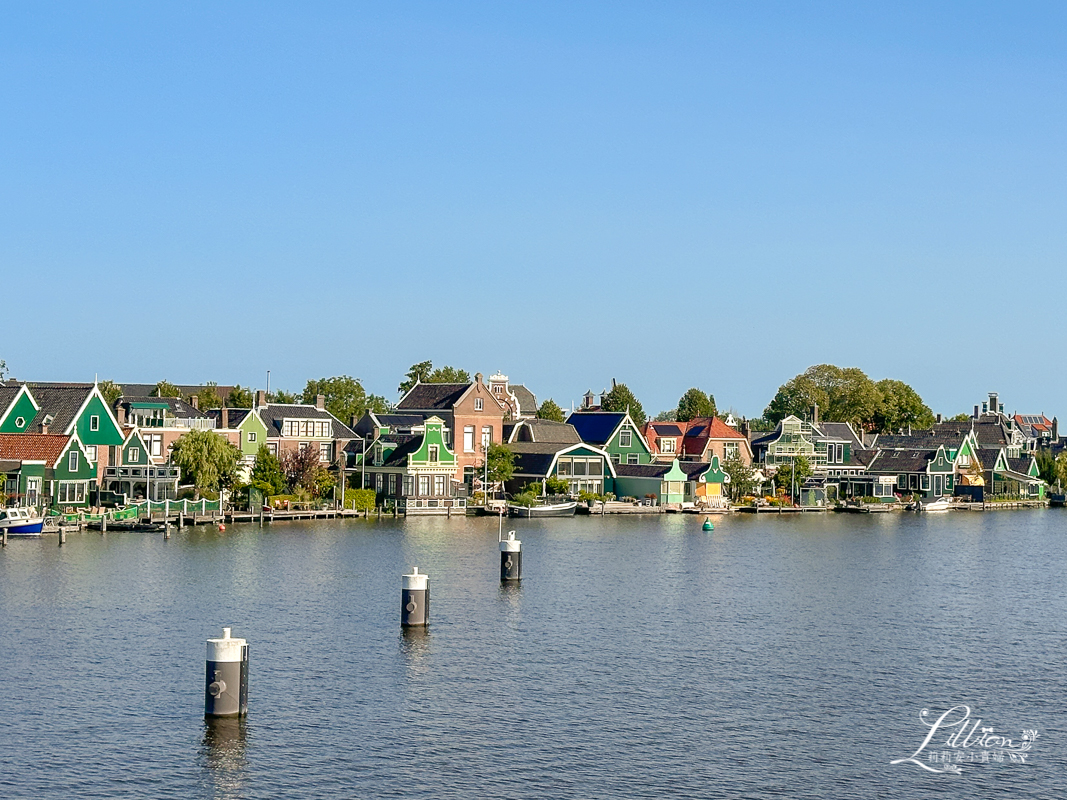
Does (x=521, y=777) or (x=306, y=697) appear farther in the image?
(x=306, y=697)

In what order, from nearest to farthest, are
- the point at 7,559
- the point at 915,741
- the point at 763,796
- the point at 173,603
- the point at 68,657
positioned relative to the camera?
the point at 763,796
the point at 915,741
the point at 68,657
the point at 173,603
the point at 7,559

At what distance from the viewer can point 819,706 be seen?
37.4 metres

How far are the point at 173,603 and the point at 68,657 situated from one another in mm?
10661

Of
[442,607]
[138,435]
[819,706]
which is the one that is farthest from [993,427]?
[819,706]

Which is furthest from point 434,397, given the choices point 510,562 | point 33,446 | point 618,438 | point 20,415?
point 510,562

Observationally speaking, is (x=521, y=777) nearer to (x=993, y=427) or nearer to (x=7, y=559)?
(x=7, y=559)

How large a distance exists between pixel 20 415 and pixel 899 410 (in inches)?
4536

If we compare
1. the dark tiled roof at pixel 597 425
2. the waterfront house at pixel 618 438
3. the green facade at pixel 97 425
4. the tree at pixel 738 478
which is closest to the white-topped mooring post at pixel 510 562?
the green facade at pixel 97 425

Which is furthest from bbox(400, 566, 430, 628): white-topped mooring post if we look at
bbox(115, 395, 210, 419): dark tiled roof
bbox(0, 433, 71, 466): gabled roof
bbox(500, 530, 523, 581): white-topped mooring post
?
bbox(115, 395, 210, 419): dark tiled roof

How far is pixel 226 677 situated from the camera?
111ft

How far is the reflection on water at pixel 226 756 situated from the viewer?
96.0 ft

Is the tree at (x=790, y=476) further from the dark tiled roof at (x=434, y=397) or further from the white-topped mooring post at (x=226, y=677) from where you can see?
the white-topped mooring post at (x=226, y=677)

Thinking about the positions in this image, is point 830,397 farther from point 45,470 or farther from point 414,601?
point 414,601

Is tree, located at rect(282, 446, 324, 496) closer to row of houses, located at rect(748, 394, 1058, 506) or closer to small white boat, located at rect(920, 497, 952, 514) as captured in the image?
row of houses, located at rect(748, 394, 1058, 506)
